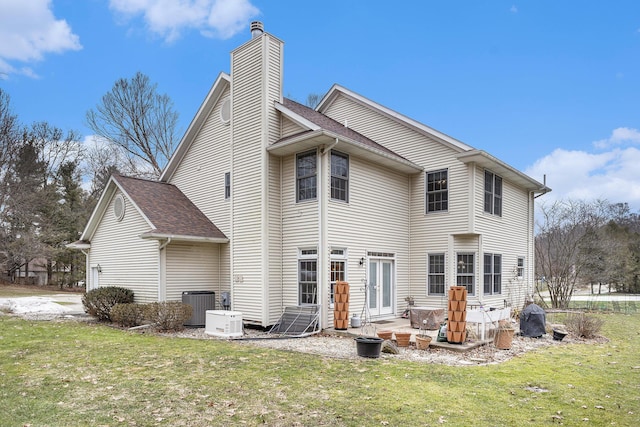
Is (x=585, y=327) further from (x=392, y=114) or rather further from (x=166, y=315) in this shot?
(x=166, y=315)

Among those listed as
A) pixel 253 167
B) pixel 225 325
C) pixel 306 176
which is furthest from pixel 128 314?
pixel 306 176

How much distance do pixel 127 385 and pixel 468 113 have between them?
1976 centimetres

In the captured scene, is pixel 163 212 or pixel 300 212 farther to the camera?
pixel 163 212

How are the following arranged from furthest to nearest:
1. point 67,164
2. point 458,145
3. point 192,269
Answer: point 67,164, point 458,145, point 192,269

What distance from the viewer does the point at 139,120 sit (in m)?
26.9

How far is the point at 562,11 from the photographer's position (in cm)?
1361

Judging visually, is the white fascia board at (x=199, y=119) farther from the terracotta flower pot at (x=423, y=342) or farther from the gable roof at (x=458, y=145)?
the terracotta flower pot at (x=423, y=342)

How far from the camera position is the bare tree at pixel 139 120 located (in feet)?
88.1

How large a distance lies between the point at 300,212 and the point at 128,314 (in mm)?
5423

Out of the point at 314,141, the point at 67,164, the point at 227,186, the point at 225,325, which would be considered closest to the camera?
the point at 225,325

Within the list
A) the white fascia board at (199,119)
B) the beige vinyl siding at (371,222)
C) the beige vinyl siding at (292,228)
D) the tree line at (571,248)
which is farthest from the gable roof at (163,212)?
the tree line at (571,248)

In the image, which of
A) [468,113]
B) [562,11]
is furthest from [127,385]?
[468,113]

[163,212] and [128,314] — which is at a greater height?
[163,212]

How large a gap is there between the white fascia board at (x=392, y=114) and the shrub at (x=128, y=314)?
9.78 m
